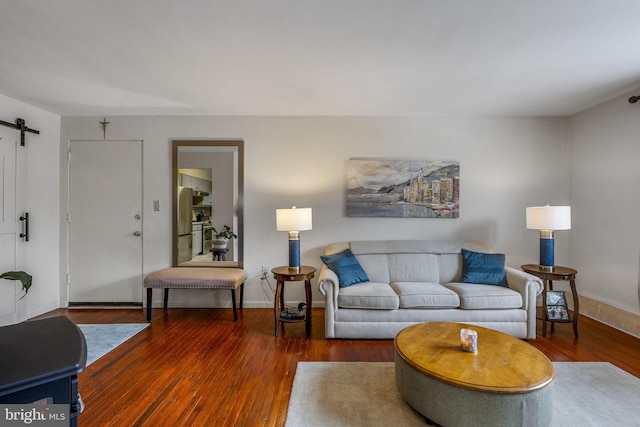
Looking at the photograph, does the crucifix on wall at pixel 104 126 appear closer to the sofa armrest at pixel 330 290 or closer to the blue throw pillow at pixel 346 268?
the blue throw pillow at pixel 346 268

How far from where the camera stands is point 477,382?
5.08ft

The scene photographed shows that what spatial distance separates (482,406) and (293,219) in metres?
2.20

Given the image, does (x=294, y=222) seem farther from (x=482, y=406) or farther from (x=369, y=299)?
(x=482, y=406)

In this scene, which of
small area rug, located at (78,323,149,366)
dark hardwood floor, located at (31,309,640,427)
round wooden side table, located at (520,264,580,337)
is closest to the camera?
dark hardwood floor, located at (31,309,640,427)

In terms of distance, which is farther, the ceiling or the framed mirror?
the framed mirror

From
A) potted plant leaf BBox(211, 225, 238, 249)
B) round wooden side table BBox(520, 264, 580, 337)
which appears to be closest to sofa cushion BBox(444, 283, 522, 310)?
round wooden side table BBox(520, 264, 580, 337)

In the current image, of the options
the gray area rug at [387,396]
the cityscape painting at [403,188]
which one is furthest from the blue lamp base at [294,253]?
the gray area rug at [387,396]

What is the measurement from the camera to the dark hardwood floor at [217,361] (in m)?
1.85

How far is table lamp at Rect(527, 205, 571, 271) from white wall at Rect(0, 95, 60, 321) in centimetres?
578

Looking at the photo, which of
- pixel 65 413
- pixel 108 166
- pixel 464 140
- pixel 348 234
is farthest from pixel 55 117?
pixel 464 140

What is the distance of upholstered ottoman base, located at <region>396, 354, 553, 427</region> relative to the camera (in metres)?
1.49

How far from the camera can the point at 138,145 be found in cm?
382

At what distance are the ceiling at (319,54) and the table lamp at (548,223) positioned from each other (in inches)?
49.4

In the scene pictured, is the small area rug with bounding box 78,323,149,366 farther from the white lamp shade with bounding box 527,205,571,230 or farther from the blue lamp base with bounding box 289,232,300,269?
the white lamp shade with bounding box 527,205,571,230
